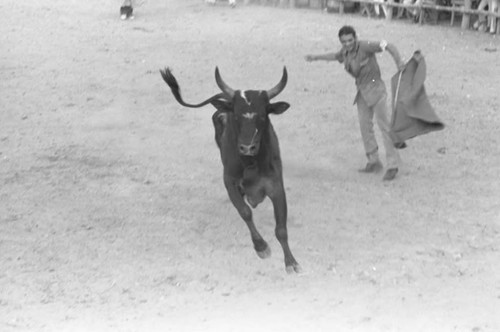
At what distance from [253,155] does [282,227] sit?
0.63 m

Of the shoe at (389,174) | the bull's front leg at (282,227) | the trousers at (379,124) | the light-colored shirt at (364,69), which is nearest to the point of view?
the bull's front leg at (282,227)

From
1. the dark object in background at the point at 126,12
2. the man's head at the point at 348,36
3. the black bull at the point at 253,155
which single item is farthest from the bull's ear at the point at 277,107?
the dark object in background at the point at 126,12

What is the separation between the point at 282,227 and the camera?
9.41 meters

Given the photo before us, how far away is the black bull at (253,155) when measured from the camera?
9.21m

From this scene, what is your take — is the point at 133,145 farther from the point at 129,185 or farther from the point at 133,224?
the point at 133,224

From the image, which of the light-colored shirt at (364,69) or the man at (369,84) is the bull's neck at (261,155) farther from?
the light-colored shirt at (364,69)

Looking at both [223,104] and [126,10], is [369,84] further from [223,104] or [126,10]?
[126,10]

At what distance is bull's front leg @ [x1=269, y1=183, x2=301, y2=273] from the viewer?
932cm

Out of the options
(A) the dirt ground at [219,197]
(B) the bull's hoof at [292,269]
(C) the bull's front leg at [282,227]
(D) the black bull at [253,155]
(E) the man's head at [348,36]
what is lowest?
(A) the dirt ground at [219,197]

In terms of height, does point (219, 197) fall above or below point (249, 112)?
below

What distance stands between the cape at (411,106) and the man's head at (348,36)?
2.15ft

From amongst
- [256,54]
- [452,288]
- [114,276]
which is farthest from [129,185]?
[256,54]

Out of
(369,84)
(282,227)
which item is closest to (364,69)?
(369,84)

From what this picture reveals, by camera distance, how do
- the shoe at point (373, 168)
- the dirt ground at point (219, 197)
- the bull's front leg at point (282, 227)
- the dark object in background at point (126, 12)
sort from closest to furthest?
1. the dirt ground at point (219, 197)
2. the bull's front leg at point (282, 227)
3. the shoe at point (373, 168)
4. the dark object in background at point (126, 12)
